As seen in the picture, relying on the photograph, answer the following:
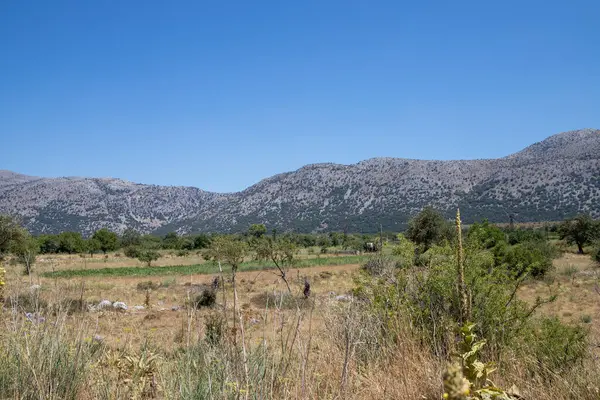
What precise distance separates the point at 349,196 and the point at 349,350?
134 meters

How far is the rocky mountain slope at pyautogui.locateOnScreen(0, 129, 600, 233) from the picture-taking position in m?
102

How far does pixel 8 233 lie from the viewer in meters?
24.0

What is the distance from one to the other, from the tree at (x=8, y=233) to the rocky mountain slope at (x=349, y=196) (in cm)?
7898

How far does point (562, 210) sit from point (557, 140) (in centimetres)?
7203

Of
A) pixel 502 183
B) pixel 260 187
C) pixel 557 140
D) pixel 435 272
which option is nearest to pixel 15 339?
pixel 435 272

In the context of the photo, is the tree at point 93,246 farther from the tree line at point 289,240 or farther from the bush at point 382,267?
the bush at point 382,267

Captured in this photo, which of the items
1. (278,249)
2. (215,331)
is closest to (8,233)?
(278,249)

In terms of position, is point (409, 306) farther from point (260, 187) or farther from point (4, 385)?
point (260, 187)

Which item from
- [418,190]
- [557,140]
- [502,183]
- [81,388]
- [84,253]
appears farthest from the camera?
[557,140]

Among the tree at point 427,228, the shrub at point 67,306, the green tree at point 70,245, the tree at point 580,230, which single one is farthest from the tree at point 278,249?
the green tree at point 70,245

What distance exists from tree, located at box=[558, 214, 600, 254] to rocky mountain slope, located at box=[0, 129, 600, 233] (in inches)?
1691

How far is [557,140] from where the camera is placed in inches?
6097

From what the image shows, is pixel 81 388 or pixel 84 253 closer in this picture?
pixel 81 388

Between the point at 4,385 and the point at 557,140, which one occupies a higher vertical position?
the point at 557,140
